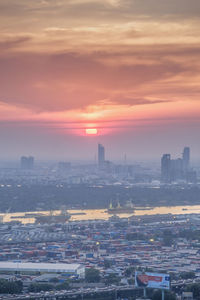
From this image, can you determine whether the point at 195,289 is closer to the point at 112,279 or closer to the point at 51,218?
the point at 112,279

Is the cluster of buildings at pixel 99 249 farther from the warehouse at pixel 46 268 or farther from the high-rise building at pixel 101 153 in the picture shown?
the high-rise building at pixel 101 153

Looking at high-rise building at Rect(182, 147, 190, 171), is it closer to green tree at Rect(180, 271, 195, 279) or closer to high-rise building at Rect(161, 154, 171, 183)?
high-rise building at Rect(161, 154, 171, 183)

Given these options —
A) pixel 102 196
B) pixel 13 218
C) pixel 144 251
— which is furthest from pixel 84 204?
pixel 144 251

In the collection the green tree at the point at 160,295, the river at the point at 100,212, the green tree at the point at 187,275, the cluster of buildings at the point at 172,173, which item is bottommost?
the green tree at the point at 160,295

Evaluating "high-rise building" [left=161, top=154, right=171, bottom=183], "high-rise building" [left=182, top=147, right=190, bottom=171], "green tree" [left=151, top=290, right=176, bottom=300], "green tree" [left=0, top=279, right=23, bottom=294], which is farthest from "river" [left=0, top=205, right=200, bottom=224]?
"high-rise building" [left=182, top=147, right=190, bottom=171]

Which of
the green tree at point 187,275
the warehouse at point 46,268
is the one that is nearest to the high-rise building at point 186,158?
the warehouse at point 46,268

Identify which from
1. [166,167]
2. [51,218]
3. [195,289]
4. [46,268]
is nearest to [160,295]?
[195,289]

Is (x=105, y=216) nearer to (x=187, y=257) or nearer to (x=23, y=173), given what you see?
(x=187, y=257)
